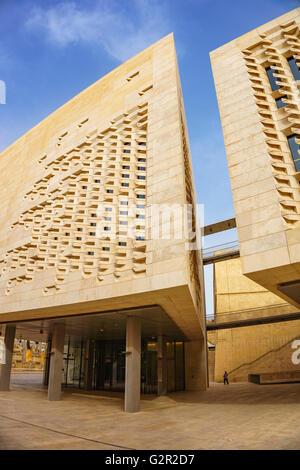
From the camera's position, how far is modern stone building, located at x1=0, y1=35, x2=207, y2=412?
1263cm

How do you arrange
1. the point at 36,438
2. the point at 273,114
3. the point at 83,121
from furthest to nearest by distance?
1. the point at 83,121
2. the point at 273,114
3. the point at 36,438

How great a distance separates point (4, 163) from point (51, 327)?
15250mm

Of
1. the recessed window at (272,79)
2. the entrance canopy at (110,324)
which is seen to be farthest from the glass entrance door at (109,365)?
the recessed window at (272,79)

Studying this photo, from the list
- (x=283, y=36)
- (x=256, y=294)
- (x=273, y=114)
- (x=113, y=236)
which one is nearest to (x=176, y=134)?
(x=273, y=114)

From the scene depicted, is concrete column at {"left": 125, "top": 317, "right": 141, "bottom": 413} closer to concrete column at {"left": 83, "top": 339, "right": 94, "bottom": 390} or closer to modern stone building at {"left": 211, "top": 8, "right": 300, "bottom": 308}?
modern stone building at {"left": 211, "top": 8, "right": 300, "bottom": 308}

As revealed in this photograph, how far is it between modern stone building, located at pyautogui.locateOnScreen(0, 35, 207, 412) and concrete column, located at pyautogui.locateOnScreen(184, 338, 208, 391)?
0.11 meters

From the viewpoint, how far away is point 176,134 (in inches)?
539

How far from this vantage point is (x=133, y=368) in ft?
44.3

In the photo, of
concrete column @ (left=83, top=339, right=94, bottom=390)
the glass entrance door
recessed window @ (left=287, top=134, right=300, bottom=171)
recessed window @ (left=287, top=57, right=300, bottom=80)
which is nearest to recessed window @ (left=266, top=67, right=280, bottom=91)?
recessed window @ (left=287, top=57, right=300, bottom=80)

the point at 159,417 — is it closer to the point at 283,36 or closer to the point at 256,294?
the point at 283,36

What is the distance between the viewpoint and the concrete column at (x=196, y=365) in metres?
23.5

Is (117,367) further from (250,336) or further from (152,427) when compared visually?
(250,336)

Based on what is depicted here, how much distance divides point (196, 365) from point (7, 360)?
13.2 m
